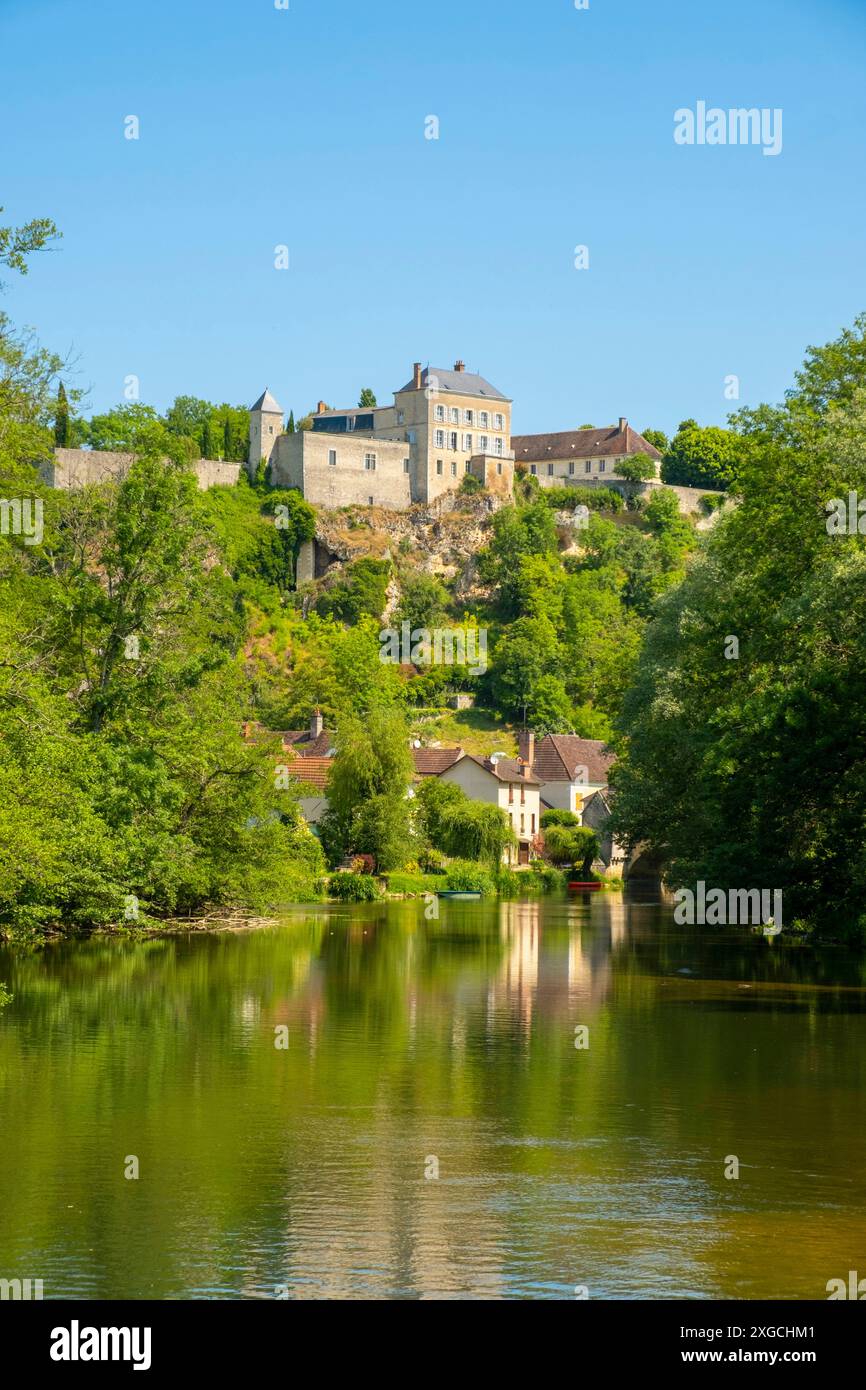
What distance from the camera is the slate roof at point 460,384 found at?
506 feet

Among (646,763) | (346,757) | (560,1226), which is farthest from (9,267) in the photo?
(346,757)

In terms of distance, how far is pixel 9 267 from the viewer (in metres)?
30.6

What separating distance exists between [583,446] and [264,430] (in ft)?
136

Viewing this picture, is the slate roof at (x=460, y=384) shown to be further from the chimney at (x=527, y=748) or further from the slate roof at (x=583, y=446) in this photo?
the chimney at (x=527, y=748)

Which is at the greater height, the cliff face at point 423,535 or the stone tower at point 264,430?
the stone tower at point 264,430

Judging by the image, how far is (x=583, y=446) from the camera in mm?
173875

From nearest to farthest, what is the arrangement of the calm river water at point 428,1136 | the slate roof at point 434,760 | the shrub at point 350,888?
the calm river water at point 428,1136 < the shrub at point 350,888 < the slate roof at point 434,760

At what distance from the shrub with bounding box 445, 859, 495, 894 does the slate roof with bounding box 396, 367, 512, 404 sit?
83.7 metres

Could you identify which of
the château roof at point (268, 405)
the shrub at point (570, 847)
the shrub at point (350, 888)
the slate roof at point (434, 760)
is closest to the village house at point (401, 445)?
the château roof at point (268, 405)

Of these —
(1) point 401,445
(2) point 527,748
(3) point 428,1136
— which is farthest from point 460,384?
(3) point 428,1136

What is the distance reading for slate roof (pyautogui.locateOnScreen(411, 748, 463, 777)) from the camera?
96625 mm

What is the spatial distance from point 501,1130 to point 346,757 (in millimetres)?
51716

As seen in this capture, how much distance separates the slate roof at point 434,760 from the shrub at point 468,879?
18.0 metres

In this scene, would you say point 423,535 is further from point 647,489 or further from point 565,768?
point 565,768
